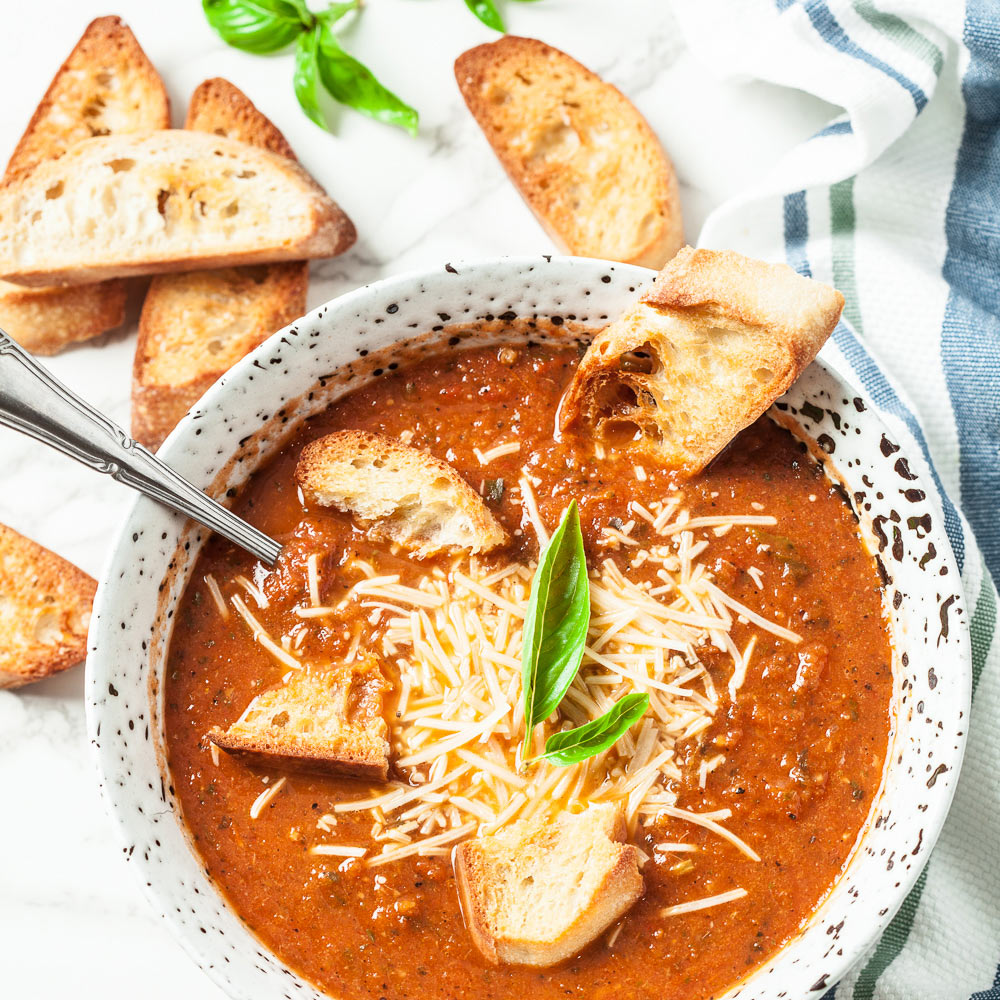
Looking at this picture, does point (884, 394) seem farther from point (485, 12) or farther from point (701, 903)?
point (485, 12)

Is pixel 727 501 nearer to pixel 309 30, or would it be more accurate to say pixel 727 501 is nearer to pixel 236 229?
pixel 236 229

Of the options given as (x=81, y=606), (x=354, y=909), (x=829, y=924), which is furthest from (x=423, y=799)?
(x=81, y=606)

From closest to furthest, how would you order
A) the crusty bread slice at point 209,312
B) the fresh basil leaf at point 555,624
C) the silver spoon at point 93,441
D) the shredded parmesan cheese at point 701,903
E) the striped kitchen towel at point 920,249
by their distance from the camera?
the silver spoon at point 93,441, the fresh basil leaf at point 555,624, the shredded parmesan cheese at point 701,903, the striped kitchen towel at point 920,249, the crusty bread slice at point 209,312

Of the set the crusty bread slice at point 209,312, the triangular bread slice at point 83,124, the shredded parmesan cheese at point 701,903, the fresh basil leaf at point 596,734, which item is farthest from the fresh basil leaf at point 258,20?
the shredded parmesan cheese at point 701,903

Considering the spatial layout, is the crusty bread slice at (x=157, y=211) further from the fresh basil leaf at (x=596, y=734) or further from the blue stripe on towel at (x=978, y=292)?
the blue stripe on towel at (x=978, y=292)

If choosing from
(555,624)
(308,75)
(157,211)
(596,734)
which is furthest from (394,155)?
(596,734)
